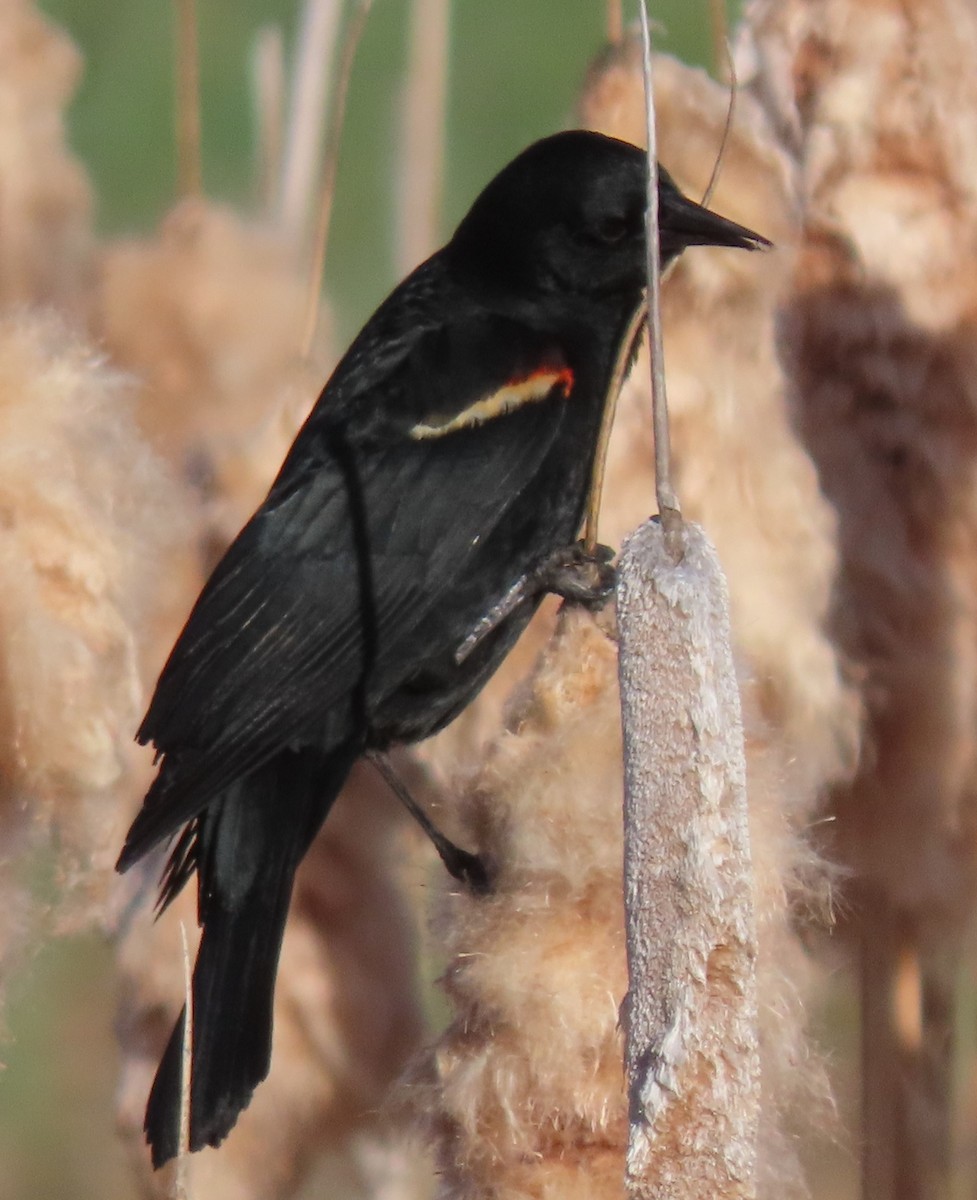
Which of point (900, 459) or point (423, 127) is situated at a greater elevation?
point (423, 127)

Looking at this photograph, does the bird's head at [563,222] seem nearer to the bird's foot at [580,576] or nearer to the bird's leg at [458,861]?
the bird's foot at [580,576]

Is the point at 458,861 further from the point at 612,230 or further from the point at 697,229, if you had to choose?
the point at 612,230

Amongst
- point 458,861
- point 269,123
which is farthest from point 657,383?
point 269,123

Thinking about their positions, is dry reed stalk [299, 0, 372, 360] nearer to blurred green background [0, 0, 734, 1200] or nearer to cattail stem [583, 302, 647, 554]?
cattail stem [583, 302, 647, 554]

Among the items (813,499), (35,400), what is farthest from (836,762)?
(35,400)

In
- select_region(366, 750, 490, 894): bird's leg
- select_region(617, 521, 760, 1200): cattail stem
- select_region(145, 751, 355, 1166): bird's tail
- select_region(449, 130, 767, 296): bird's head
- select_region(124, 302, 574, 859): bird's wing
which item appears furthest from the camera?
select_region(449, 130, 767, 296): bird's head

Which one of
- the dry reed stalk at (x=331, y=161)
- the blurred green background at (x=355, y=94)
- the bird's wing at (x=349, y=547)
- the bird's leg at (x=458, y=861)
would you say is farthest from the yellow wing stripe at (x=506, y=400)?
the blurred green background at (x=355, y=94)

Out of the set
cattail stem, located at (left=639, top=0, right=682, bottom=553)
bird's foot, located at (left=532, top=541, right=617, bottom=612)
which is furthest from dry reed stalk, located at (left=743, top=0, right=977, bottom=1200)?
cattail stem, located at (left=639, top=0, right=682, bottom=553)
